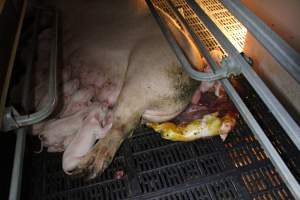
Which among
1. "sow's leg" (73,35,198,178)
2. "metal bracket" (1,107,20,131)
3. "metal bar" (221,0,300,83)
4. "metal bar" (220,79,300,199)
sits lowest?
"sow's leg" (73,35,198,178)

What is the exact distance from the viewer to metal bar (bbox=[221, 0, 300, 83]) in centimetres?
74

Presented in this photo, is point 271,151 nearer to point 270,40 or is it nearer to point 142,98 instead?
point 270,40

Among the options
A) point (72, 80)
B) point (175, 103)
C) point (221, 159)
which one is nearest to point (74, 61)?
point (72, 80)

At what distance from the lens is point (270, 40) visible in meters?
0.81

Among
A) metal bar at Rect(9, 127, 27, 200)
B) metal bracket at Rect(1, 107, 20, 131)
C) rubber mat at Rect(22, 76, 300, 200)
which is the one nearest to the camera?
metal bar at Rect(9, 127, 27, 200)

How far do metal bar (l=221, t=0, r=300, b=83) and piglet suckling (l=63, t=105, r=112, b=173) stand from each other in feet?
2.41

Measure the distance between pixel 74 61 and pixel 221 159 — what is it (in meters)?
0.85

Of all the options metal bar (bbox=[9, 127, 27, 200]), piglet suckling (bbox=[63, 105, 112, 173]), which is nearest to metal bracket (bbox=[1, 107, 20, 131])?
metal bar (bbox=[9, 127, 27, 200])

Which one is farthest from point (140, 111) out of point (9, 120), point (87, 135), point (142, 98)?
point (9, 120)

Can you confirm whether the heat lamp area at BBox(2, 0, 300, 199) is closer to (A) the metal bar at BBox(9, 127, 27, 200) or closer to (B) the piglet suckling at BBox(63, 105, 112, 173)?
(B) the piglet suckling at BBox(63, 105, 112, 173)

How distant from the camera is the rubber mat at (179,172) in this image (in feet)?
4.33

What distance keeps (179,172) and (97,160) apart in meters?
0.36

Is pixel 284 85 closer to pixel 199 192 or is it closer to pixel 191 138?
pixel 191 138

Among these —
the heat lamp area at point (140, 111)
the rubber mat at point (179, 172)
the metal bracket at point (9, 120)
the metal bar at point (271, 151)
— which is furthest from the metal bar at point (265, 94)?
the metal bracket at point (9, 120)
